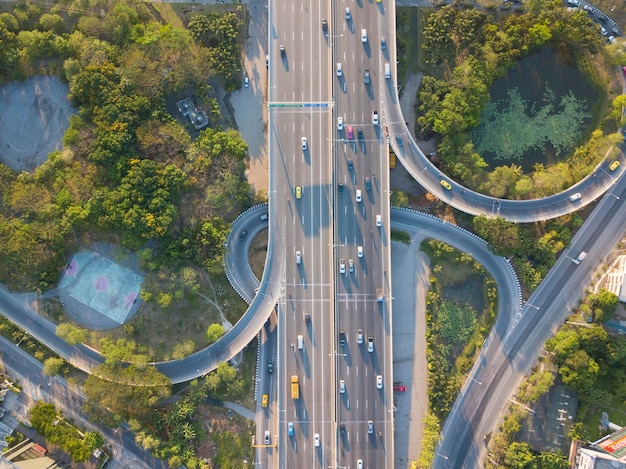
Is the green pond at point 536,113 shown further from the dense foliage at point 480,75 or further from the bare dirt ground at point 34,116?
the bare dirt ground at point 34,116

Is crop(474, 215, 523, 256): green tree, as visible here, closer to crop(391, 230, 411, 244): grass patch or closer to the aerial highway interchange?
the aerial highway interchange

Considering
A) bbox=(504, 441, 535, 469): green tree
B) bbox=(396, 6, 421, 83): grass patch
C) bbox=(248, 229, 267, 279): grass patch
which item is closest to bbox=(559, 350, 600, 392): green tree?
bbox=(504, 441, 535, 469): green tree

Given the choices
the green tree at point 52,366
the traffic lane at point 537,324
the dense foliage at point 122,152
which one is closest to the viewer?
the dense foliage at point 122,152

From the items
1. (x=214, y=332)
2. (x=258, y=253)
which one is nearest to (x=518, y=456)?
(x=214, y=332)

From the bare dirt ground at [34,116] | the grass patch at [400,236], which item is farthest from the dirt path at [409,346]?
the bare dirt ground at [34,116]

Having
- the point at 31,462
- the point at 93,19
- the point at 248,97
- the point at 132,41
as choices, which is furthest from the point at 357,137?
the point at 31,462

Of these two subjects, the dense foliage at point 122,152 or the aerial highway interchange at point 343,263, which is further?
the aerial highway interchange at point 343,263
